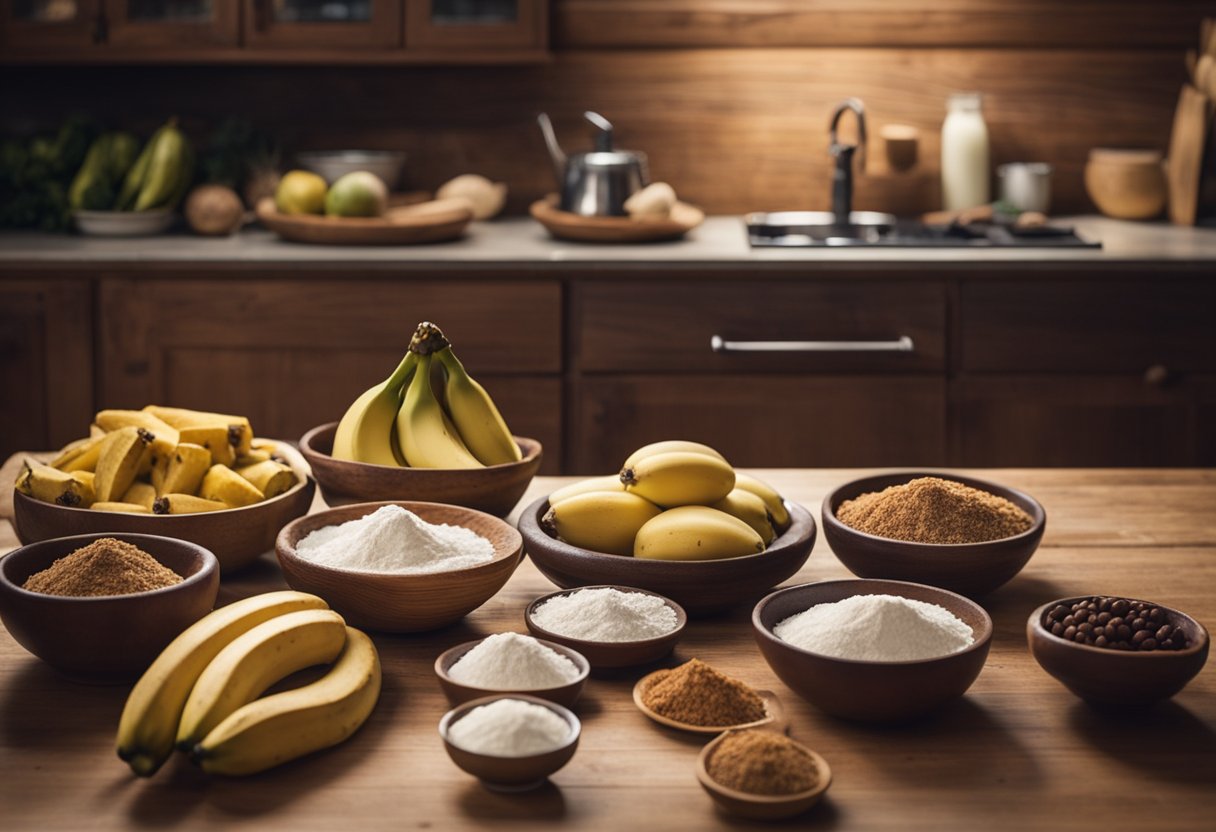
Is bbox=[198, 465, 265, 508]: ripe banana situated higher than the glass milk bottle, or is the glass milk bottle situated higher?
the glass milk bottle

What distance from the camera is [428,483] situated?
5.07 feet

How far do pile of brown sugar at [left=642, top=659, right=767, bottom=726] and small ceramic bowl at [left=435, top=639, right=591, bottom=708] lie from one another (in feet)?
0.19

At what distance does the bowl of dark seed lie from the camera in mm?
1143

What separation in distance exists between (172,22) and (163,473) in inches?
86.9

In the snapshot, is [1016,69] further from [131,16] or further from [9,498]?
[9,498]

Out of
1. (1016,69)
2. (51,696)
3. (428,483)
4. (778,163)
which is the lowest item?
(51,696)

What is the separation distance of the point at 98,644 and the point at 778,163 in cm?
285

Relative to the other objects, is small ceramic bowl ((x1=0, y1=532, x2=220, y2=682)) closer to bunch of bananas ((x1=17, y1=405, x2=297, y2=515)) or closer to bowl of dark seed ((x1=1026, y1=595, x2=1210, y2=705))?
bunch of bananas ((x1=17, y1=405, x2=297, y2=515))

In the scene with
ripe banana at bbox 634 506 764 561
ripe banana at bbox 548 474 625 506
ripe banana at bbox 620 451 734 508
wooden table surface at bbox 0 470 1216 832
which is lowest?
wooden table surface at bbox 0 470 1216 832

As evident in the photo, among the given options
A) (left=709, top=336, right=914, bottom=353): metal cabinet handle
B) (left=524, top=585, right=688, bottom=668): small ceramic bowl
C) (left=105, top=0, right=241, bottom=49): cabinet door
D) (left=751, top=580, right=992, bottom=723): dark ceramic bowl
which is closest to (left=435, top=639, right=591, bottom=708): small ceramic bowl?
(left=524, top=585, right=688, bottom=668): small ceramic bowl

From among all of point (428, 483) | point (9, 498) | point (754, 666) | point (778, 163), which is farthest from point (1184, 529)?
point (778, 163)

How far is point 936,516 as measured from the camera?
144cm

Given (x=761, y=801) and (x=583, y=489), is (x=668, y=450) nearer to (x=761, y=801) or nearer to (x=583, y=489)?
(x=583, y=489)

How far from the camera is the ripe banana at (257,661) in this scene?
1075 millimetres
